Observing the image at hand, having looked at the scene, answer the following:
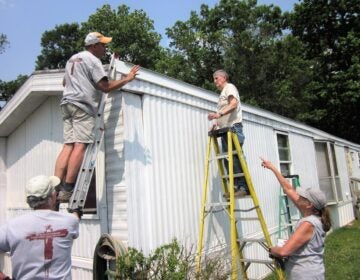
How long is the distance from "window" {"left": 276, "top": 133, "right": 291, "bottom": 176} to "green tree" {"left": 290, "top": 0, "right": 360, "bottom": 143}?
610 inches

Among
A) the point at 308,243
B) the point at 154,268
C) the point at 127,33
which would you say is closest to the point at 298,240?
the point at 308,243

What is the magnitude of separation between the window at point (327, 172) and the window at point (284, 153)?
3262mm

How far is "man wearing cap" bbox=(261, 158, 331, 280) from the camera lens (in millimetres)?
Result: 3393

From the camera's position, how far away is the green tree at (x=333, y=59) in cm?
2510

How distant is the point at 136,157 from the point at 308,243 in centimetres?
242

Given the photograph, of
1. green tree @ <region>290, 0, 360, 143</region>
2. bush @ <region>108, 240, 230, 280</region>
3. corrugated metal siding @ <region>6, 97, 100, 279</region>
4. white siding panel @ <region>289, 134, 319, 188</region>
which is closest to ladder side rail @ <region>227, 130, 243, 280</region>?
bush @ <region>108, 240, 230, 280</region>

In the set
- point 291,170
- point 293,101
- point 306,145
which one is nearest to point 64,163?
point 291,170

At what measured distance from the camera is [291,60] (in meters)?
24.3

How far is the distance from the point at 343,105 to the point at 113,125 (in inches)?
920

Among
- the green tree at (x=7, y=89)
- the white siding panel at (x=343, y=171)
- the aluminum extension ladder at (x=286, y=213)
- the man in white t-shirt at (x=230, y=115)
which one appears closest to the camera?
the man in white t-shirt at (x=230, y=115)

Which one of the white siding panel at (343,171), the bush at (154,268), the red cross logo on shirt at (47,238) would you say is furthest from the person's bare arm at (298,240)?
the white siding panel at (343,171)

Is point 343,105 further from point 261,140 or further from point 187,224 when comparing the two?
point 187,224

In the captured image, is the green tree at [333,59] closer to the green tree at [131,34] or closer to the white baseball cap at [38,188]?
the green tree at [131,34]

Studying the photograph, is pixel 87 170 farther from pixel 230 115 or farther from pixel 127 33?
pixel 127 33
